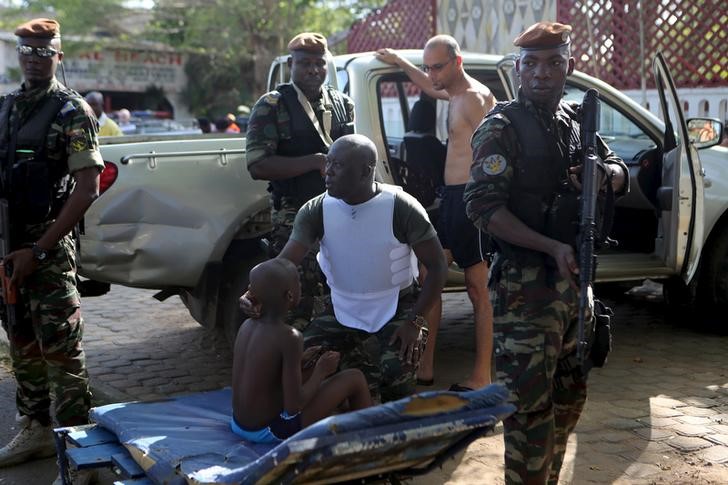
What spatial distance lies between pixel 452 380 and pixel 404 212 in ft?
7.41

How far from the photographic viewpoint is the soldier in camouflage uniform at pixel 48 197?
4.21 meters

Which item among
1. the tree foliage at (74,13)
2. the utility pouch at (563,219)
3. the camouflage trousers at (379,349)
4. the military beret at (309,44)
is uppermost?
the tree foliage at (74,13)

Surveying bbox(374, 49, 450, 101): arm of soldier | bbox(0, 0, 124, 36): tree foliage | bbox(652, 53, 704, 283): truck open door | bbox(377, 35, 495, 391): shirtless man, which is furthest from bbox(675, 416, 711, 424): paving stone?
bbox(0, 0, 124, 36): tree foliage

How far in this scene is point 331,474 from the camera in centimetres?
294

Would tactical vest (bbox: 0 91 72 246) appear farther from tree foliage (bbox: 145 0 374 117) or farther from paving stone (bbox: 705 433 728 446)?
tree foliage (bbox: 145 0 374 117)

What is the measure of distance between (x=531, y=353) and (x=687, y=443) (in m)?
1.63

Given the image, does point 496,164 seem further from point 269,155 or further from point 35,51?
point 35,51

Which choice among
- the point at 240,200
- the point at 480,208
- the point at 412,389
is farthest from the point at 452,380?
the point at 480,208

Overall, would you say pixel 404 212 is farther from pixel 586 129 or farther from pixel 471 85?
pixel 471 85

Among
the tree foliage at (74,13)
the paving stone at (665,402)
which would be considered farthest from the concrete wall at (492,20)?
the tree foliage at (74,13)

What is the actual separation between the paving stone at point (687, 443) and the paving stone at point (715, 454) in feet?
0.16

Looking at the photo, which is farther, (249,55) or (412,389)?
(249,55)

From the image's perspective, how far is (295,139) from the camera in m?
4.95

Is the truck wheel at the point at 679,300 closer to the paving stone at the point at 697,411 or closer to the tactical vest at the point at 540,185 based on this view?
the paving stone at the point at 697,411
